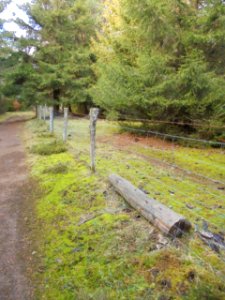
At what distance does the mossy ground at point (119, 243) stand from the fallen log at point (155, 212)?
0.10 metres

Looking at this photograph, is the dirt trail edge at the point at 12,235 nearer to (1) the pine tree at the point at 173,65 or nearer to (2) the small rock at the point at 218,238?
(2) the small rock at the point at 218,238

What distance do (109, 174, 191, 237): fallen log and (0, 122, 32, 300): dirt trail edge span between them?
157 cm

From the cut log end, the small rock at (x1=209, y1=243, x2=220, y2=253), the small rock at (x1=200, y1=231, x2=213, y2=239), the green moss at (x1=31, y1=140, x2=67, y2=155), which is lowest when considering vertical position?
the green moss at (x1=31, y1=140, x2=67, y2=155)

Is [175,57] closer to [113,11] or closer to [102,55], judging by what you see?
[113,11]

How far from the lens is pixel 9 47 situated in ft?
57.0

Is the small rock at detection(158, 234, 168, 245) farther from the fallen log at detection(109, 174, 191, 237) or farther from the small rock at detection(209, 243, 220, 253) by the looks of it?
Answer: the small rock at detection(209, 243, 220, 253)

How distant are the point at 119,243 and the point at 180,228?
0.72 m

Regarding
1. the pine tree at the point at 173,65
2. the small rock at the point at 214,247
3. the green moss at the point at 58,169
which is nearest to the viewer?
the small rock at the point at 214,247

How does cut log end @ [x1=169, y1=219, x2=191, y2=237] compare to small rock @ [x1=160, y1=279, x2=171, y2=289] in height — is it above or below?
above

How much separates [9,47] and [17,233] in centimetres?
1683

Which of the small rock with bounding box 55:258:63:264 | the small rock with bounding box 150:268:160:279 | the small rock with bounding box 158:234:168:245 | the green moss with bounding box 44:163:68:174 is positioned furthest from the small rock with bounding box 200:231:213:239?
the green moss with bounding box 44:163:68:174

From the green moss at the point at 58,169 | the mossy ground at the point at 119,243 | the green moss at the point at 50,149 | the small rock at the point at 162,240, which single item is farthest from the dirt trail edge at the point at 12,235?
the small rock at the point at 162,240

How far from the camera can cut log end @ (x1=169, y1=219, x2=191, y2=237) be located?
2969 mm

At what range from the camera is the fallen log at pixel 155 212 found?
2.99 meters
